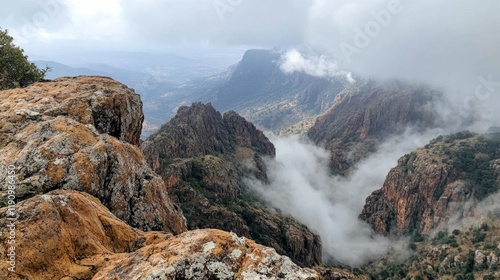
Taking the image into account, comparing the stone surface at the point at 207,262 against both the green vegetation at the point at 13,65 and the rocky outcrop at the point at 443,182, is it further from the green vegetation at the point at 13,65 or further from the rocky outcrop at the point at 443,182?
the rocky outcrop at the point at 443,182

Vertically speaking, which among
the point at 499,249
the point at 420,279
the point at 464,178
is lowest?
the point at 420,279

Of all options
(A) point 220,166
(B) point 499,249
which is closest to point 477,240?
(B) point 499,249

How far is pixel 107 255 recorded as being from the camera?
1675 centimetres

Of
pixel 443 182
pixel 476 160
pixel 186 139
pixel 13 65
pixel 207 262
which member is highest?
pixel 476 160

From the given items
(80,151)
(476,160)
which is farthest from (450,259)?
(80,151)

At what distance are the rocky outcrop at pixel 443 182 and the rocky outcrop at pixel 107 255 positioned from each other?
544ft

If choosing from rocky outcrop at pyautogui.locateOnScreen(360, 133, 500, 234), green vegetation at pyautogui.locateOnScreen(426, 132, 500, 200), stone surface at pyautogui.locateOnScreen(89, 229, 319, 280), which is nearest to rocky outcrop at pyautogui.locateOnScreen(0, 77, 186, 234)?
stone surface at pyautogui.locateOnScreen(89, 229, 319, 280)

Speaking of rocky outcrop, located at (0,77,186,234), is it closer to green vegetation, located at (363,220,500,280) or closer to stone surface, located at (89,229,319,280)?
stone surface, located at (89,229,319,280)

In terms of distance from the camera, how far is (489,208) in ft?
473

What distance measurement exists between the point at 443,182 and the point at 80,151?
187 metres

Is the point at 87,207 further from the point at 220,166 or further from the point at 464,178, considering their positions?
the point at 464,178

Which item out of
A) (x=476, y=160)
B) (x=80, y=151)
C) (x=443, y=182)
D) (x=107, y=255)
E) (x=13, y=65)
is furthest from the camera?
(x=476, y=160)

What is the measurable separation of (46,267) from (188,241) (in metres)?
6.14

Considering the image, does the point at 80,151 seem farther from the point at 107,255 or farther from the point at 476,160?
the point at 476,160
